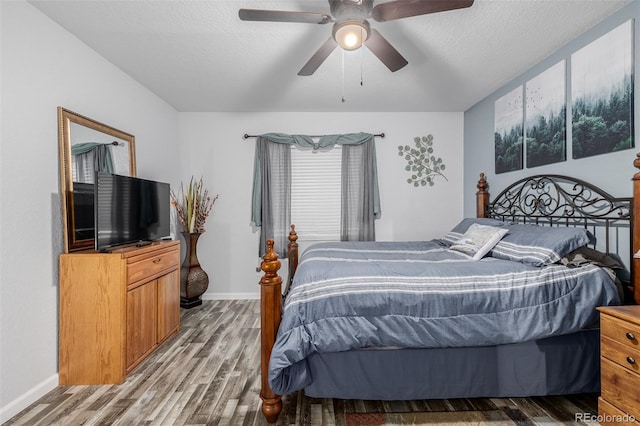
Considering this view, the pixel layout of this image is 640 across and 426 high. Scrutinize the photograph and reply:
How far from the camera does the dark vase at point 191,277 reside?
3.78m

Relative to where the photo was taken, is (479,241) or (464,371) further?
(479,241)

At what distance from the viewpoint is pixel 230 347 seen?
2727mm

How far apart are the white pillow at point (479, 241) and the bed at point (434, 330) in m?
0.45

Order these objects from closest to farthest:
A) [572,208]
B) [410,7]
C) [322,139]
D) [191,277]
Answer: [410,7], [572,208], [191,277], [322,139]

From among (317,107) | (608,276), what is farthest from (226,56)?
(608,276)

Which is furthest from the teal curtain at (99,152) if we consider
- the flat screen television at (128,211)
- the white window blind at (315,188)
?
the white window blind at (315,188)

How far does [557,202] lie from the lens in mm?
2625

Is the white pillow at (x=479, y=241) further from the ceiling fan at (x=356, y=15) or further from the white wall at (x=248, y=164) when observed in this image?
the ceiling fan at (x=356, y=15)

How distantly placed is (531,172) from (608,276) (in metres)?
1.39

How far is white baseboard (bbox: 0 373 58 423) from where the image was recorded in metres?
1.81

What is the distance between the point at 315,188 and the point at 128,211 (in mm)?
2309

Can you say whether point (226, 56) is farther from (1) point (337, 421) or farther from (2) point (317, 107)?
(1) point (337, 421)

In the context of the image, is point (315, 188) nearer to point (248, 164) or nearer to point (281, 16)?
point (248, 164)

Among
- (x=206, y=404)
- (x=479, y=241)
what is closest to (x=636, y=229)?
(x=479, y=241)
